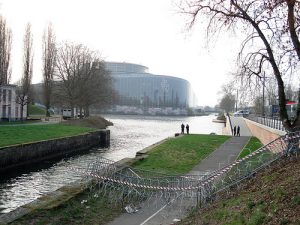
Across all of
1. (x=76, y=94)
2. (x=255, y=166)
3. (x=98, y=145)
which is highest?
(x=76, y=94)

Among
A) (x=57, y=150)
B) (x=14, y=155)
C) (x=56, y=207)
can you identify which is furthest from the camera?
(x=57, y=150)

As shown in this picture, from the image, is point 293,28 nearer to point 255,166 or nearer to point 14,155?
point 255,166

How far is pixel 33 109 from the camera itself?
81.4m

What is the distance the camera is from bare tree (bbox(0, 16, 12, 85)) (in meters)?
45.1

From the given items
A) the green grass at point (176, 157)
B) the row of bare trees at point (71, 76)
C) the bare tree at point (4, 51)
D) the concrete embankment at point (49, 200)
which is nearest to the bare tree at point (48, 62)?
the row of bare trees at point (71, 76)

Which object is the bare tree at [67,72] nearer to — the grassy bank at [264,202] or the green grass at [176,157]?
the green grass at [176,157]

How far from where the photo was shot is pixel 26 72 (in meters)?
53.8

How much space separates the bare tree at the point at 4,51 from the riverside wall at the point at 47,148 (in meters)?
12.3

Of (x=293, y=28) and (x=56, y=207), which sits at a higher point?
(x=293, y=28)

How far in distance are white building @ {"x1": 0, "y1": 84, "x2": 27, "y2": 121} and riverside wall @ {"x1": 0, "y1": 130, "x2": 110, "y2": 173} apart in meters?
14.3

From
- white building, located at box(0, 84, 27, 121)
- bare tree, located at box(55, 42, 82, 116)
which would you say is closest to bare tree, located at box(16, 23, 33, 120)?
white building, located at box(0, 84, 27, 121)

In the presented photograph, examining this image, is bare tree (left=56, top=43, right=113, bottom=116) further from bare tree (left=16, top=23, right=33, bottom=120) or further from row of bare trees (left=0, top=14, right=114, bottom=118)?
bare tree (left=16, top=23, right=33, bottom=120)

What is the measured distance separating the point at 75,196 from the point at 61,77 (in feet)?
174

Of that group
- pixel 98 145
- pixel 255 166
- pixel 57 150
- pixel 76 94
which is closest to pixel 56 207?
pixel 255 166
